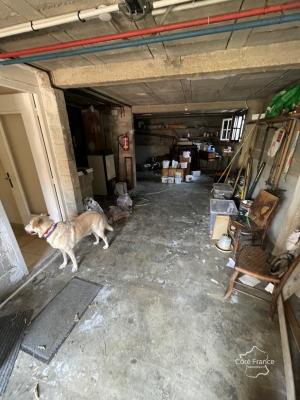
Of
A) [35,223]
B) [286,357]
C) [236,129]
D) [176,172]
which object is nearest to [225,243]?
[286,357]

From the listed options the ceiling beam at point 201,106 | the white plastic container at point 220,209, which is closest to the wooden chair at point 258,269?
the white plastic container at point 220,209

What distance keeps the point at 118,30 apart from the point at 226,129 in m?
6.32

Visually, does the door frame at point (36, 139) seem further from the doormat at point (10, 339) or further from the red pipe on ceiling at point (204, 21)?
the doormat at point (10, 339)

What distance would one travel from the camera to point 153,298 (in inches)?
74.2

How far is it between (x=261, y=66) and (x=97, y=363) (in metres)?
2.87

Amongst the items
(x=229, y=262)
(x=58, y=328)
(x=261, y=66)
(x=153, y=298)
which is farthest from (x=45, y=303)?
(x=261, y=66)

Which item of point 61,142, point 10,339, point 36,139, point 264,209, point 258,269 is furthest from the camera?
point 61,142

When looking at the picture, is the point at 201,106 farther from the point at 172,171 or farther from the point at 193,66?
the point at 193,66

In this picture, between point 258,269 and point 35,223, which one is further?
point 35,223

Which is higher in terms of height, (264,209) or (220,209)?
(264,209)

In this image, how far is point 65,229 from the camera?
6.82 feet

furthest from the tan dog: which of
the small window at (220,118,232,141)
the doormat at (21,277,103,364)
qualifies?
the small window at (220,118,232,141)

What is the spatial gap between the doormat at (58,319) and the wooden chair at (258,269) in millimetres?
1495

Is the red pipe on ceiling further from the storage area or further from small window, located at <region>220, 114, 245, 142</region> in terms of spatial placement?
small window, located at <region>220, 114, 245, 142</region>
